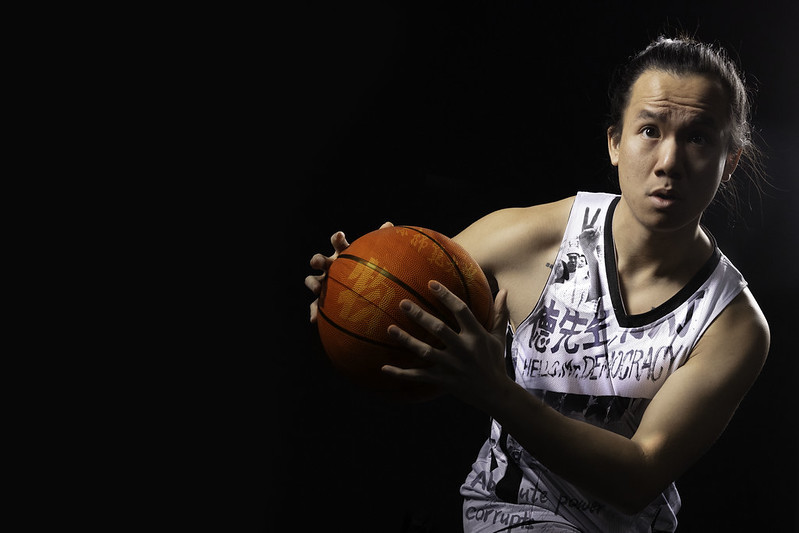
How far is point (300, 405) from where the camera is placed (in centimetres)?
275

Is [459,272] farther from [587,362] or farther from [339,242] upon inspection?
[587,362]

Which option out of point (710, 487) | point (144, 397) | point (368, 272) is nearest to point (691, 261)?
point (368, 272)

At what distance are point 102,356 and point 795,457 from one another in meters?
2.26

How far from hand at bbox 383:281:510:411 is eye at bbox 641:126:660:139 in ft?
2.20

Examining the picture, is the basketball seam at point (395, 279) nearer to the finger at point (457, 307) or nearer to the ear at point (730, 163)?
the finger at point (457, 307)

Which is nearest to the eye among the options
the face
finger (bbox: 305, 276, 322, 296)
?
the face

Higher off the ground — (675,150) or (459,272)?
(675,150)

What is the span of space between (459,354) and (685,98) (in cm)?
81

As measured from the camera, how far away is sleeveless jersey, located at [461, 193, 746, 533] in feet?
6.03

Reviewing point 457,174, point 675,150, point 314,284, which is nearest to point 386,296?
point 314,284

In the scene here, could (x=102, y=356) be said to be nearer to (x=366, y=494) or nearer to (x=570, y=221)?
(x=366, y=494)

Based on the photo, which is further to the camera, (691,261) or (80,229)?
(80,229)

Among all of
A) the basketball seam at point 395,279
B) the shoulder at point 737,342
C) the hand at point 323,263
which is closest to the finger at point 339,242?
the hand at point 323,263

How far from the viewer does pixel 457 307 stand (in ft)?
4.47
